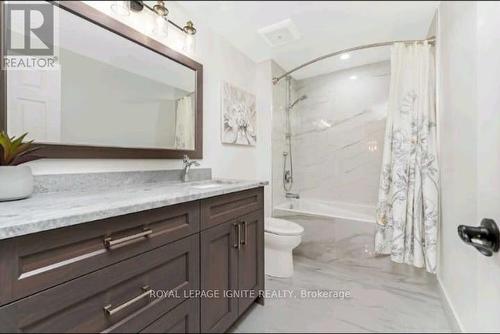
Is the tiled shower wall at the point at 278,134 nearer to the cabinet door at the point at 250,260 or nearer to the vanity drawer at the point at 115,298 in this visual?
the cabinet door at the point at 250,260

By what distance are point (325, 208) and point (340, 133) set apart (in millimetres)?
941

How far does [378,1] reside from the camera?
1329mm

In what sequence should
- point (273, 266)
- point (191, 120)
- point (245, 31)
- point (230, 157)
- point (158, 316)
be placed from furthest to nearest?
1. point (230, 157)
2. point (273, 266)
3. point (245, 31)
4. point (191, 120)
5. point (158, 316)

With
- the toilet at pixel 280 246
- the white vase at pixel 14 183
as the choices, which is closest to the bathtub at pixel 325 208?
the toilet at pixel 280 246

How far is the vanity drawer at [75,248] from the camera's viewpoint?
461 mm

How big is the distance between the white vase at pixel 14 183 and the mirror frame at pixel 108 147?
0.50 ft

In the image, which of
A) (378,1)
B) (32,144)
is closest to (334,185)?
(378,1)

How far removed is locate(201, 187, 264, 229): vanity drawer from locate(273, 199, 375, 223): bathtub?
94cm

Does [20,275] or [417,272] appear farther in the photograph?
[417,272]

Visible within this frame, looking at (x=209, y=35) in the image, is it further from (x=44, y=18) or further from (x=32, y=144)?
(x=32, y=144)

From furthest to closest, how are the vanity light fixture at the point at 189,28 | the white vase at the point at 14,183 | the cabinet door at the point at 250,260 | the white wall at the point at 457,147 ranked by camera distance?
the vanity light fixture at the point at 189,28 → the cabinet door at the point at 250,260 → the white wall at the point at 457,147 → the white vase at the point at 14,183

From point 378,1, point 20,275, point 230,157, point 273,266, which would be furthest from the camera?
point 230,157

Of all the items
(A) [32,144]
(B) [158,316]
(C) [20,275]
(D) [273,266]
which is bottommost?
(D) [273,266]

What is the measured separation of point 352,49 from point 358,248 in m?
1.82
